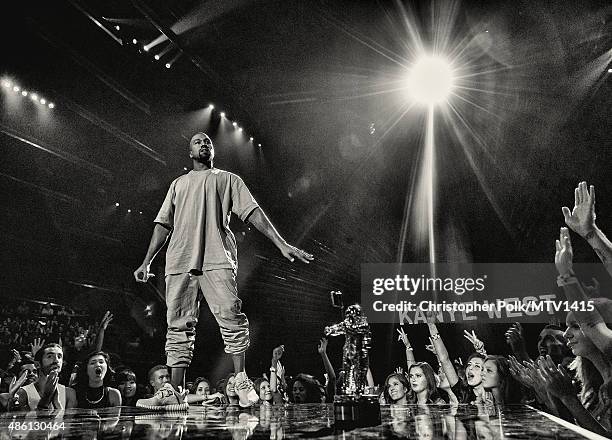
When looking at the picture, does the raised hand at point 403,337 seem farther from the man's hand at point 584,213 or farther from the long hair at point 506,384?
the man's hand at point 584,213

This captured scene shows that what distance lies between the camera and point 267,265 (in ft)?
22.2

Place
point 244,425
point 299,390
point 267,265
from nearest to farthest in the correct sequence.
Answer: point 244,425 → point 299,390 → point 267,265

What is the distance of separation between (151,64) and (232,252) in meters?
3.66

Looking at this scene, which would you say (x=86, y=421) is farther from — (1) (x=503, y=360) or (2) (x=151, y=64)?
(2) (x=151, y=64)

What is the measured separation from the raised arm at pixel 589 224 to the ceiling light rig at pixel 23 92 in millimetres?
4917

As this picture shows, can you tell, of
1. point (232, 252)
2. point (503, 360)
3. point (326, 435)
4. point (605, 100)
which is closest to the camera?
point (326, 435)

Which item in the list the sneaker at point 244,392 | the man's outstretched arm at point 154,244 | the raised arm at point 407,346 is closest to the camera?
the sneaker at point 244,392

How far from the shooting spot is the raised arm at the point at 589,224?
9.16 feet

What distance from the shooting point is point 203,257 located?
263 cm

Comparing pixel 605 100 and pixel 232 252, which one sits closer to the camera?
pixel 232 252

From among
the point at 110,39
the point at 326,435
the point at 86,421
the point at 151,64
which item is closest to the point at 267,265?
the point at 151,64

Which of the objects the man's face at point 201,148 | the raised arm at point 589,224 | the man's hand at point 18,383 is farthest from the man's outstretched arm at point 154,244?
the raised arm at point 589,224

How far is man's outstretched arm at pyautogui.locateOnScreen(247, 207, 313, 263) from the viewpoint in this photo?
2539 mm

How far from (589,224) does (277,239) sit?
1.79 metres
